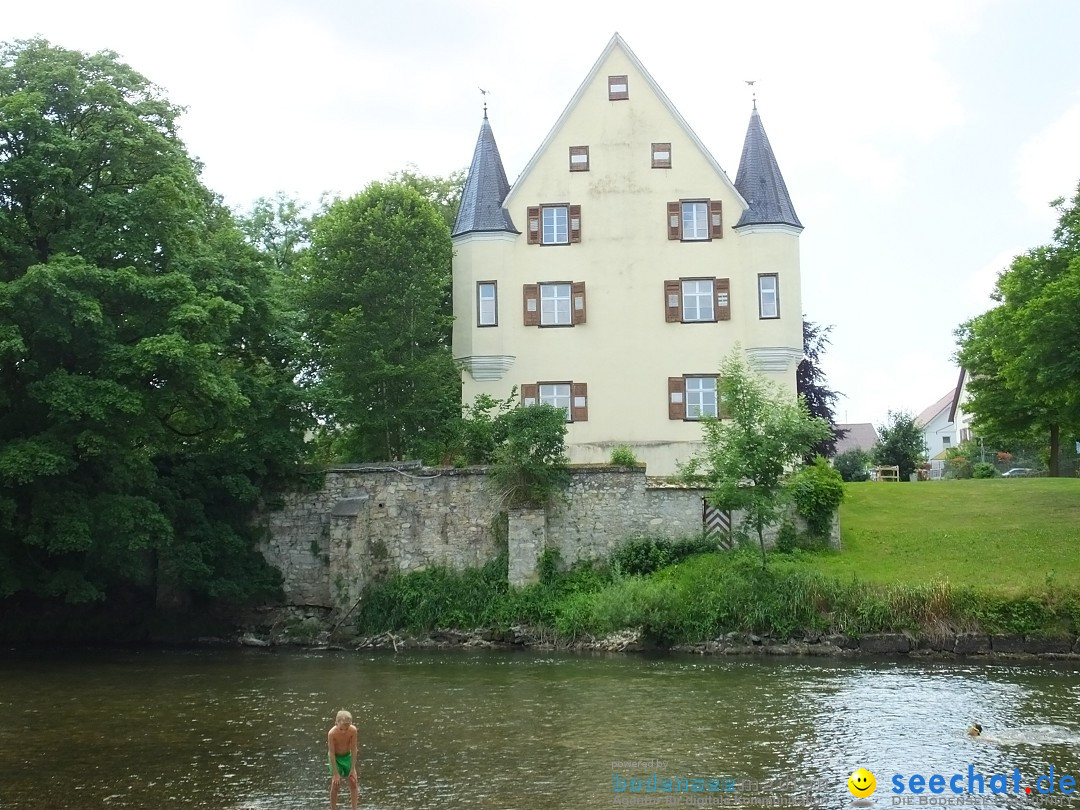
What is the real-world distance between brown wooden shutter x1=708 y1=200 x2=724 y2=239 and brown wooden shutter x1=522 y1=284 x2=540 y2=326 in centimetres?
618

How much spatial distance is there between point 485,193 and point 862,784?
28.6 m

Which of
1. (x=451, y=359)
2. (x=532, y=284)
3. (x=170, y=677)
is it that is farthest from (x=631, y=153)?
(x=170, y=677)

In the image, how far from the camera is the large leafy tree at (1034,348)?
109 ft

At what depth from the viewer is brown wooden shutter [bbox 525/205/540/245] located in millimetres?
39719

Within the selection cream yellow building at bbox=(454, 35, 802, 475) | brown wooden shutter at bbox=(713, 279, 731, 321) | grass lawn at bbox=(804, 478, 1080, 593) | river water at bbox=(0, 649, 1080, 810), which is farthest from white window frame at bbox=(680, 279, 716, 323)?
river water at bbox=(0, 649, 1080, 810)

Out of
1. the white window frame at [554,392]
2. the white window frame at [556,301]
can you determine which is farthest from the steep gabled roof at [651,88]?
the white window frame at [554,392]

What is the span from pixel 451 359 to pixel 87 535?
13292 millimetres

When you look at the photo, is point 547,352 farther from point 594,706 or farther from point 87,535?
point 594,706

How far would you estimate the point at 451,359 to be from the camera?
3719cm

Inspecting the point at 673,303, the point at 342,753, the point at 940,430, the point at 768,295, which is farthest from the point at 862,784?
the point at 940,430

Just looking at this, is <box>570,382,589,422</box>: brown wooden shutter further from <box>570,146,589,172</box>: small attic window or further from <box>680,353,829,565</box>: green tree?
<box>680,353,829,565</box>: green tree

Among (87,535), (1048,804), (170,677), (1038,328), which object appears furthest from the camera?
(1038,328)

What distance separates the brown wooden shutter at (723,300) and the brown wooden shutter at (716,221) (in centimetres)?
158

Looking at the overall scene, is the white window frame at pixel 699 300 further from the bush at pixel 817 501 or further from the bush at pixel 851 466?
the bush at pixel 851 466
